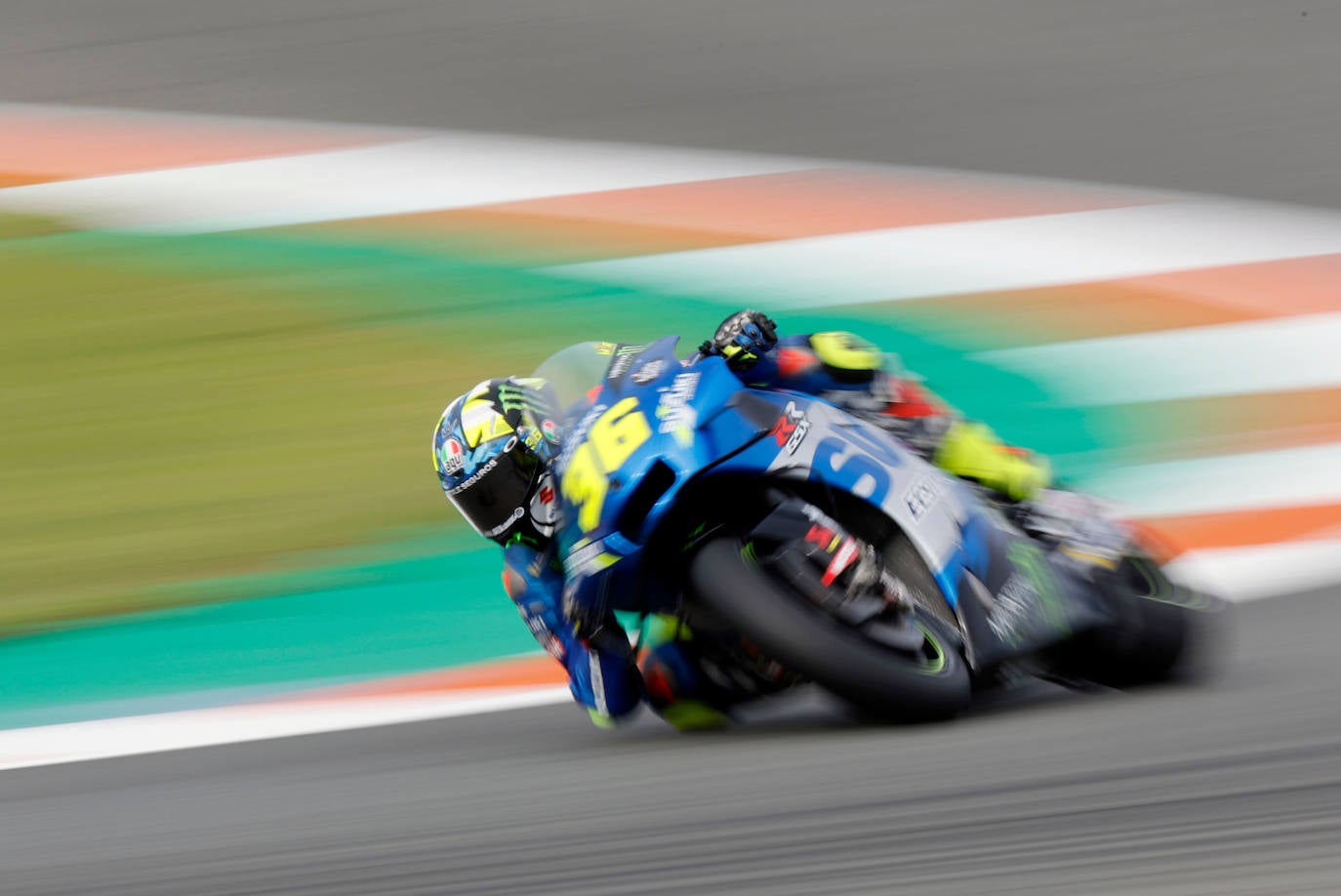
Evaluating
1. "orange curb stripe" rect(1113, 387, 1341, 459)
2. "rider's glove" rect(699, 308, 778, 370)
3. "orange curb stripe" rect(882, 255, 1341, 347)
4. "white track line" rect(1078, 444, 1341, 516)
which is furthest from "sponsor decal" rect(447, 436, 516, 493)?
"orange curb stripe" rect(882, 255, 1341, 347)

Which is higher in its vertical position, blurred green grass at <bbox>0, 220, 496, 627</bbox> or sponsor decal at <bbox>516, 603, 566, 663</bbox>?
sponsor decal at <bbox>516, 603, 566, 663</bbox>

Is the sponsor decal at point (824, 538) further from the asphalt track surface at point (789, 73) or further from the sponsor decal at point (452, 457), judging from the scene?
the asphalt track surface at point (789, 73)

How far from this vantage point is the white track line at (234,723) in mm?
5031

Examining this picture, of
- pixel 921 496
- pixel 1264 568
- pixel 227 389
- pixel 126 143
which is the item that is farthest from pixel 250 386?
pixel 921 496

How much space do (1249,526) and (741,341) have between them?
2.55m

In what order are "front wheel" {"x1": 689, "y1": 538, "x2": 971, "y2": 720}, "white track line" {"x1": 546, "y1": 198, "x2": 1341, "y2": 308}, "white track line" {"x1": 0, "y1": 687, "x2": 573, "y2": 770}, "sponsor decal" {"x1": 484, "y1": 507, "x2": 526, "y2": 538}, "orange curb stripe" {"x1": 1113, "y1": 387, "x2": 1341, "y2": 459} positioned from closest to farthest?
"front wheel" {"x1": 689, "y1": 538, "x2": 971, "y2": 720} < "sponsor decal" {"x1": 484, "y1": 507, "x2": 526, "y2": 538} < "white track line" {"x1": 0, "y1": 687, "x2": 573, "y2": 770} < "orange curb stripe" {"x1": 1113, "y1": 387, "x2": 1341, "y2": 459} < "white track line" {"x1": 546, "y1": 198, "x2": 1341, "y2": 308}

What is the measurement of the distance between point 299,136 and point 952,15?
169 inches

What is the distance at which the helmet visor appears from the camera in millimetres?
4062

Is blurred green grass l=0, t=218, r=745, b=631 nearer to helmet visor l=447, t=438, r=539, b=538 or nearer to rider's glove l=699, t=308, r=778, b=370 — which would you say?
helmet visor l=447, t=438, r=539, b=538

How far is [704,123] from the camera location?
432 inches

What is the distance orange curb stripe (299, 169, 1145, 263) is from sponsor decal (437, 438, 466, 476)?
5.38 m

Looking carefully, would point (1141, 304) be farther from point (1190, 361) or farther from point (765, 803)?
point (765, 803)

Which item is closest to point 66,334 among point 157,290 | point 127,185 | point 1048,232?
point 157,290

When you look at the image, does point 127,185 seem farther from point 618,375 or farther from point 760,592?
point 760,592
